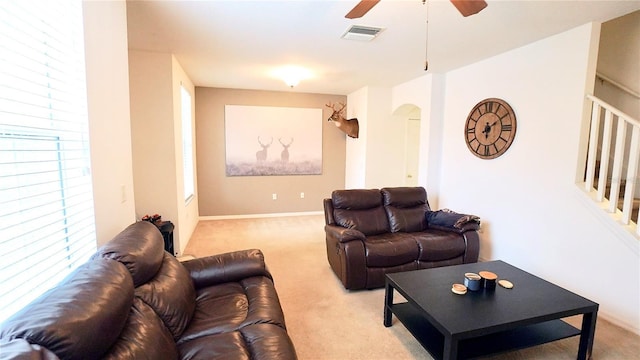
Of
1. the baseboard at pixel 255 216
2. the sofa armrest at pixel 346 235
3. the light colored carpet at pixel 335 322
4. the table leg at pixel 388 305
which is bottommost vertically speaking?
the light colored carpet at pixel 335 322

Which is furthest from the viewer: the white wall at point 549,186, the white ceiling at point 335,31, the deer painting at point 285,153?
the deer painting at point 285,153

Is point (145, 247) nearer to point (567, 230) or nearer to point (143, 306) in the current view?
point (143, 306)

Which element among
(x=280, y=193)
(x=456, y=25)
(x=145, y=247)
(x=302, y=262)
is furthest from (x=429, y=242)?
(x=280, y=193)

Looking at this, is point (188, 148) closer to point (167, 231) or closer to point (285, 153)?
point (285, 153)

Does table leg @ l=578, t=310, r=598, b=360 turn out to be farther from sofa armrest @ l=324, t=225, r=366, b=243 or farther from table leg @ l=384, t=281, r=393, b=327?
sofa armrest @ l=324, t=225, r=366, b=243

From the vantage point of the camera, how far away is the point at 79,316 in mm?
1024

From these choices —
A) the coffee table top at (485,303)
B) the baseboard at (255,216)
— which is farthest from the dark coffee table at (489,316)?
the baseboard at (255,216)

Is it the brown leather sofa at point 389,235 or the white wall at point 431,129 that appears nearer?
the brown leather sofa at point 389,235

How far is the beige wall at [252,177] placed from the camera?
579 cm

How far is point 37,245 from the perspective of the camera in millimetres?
1361

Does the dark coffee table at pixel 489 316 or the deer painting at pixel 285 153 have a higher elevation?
the deer painting at pixel 285 153

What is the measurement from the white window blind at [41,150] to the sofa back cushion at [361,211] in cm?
233

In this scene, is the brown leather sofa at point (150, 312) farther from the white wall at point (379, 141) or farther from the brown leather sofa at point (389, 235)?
the white wall at point (379, 141)

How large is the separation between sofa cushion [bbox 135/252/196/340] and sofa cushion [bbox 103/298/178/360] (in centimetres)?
6
